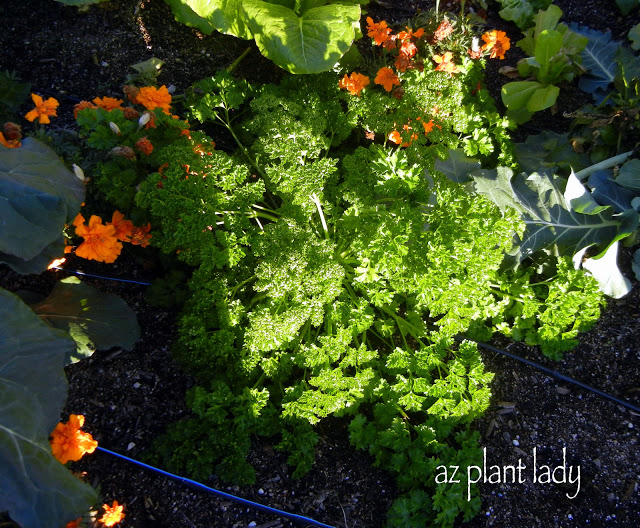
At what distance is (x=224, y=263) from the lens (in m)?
2.17

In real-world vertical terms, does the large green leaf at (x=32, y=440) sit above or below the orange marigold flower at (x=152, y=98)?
below

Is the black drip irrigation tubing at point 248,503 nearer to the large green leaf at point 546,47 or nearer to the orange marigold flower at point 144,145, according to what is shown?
the orange marigold flower at point 144,145

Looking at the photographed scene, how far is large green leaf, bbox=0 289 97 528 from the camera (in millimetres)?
1532

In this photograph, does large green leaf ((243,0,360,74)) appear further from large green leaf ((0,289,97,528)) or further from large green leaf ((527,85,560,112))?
large green leaf ((0,289,97,528))

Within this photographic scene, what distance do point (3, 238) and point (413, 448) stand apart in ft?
5.35

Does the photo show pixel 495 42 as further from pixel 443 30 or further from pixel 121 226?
pixel 121 226

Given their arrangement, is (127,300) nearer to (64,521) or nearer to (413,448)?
(64,521)

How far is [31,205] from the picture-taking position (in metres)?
1.73

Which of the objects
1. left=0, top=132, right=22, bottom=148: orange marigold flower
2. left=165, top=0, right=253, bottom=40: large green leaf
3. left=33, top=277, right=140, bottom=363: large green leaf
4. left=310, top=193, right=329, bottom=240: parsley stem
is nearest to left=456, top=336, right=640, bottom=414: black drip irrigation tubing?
left=310, top=193, right=329, bottom=240: parsley stem

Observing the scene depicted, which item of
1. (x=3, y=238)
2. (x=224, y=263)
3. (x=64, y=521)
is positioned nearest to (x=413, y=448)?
Answer: (x=224, y=263)

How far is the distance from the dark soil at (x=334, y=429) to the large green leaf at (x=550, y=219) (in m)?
0.31

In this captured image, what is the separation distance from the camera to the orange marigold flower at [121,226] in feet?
7.41

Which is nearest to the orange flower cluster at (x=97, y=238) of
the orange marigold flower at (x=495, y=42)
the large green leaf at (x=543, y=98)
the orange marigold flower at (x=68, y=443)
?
the orange marigold flower at (x=68, y=443)

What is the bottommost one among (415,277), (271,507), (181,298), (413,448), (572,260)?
(271,507)
